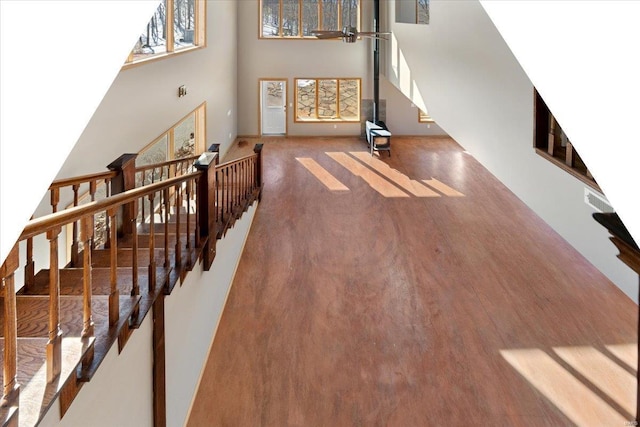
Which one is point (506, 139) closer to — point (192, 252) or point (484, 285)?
point (192, 252)

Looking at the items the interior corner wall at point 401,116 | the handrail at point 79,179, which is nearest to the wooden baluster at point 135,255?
the handrail at point 79,179

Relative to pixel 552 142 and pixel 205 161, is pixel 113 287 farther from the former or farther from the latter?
pixel 552 142

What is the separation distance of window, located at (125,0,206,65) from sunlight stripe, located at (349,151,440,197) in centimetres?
488

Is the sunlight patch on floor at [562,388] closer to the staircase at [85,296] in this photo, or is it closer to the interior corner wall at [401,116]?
the staircase at [85,296]

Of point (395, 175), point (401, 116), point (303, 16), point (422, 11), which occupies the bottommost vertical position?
point (395, 175)

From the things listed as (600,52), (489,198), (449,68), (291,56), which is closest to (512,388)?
(449,68)

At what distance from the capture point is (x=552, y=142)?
12.3 ft

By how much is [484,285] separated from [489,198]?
398 cm

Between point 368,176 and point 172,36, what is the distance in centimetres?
545

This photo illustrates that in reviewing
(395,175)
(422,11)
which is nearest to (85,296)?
(422,11)

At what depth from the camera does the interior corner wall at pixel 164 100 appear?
5.55 metres

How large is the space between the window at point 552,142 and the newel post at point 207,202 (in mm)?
2679

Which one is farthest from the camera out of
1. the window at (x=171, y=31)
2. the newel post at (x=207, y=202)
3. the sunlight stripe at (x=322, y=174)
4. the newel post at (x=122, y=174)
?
the sunlight stripe at (x=322, y=174)

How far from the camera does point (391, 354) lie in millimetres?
6105
